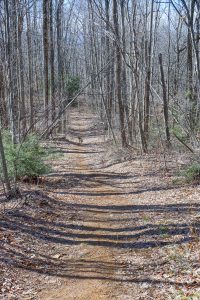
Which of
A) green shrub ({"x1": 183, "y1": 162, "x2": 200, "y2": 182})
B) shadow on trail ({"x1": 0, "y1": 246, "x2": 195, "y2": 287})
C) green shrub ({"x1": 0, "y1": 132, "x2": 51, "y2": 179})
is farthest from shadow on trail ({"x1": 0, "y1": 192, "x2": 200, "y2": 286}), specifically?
green shrub ({"x1": 183, "y1": 162, "x2": 200, "y2": 182})

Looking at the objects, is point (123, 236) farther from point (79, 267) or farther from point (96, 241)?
point (79, 267)

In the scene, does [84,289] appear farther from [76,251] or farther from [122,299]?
[76,251]

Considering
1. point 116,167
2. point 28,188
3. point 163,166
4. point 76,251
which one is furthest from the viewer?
point 116,167

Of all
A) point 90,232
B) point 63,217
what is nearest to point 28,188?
point 63,217

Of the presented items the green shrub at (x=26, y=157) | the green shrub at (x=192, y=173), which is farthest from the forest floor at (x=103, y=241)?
the green shrub at (x=26, y=157)

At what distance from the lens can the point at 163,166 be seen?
13.3 meters

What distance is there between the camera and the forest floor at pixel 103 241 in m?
5.29

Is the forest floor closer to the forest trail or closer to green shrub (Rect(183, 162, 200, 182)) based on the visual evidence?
the forest trail

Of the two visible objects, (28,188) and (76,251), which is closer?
(76,251)

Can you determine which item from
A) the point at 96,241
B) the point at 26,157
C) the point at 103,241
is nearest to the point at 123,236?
the point at 103,241

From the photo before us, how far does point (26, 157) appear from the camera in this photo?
35.2 feet

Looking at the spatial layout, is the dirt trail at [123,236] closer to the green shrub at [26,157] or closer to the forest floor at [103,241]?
the forest floor at [103,241]

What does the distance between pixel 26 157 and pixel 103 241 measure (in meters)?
4.60

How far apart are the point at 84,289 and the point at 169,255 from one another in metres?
1.69
